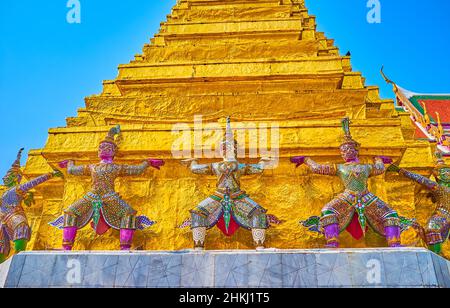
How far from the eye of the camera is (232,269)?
5.21 meters

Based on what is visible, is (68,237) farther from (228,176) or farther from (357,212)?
(357,212)

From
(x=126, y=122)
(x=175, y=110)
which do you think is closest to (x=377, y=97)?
(x=175, y=110)

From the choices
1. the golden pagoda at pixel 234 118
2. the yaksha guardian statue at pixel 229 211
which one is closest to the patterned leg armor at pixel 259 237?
the yaksha guardian statue at pixel 229 211

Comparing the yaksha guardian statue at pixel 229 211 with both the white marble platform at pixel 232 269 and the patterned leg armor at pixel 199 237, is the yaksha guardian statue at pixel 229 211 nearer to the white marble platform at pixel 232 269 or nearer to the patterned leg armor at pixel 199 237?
the patterned leg armor at pixel 199 237

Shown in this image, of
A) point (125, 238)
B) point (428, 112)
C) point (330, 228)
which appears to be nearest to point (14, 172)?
point (125, 238)

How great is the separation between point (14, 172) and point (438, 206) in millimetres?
7300

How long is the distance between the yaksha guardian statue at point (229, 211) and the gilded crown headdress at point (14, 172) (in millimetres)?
3589

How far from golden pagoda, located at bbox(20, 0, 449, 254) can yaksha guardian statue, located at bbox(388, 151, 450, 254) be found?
1.70 feet

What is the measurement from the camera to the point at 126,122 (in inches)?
384

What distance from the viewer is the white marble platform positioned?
5.07m

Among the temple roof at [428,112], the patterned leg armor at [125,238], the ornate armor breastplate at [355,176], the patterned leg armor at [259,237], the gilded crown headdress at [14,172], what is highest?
the temple roof at [428,112]

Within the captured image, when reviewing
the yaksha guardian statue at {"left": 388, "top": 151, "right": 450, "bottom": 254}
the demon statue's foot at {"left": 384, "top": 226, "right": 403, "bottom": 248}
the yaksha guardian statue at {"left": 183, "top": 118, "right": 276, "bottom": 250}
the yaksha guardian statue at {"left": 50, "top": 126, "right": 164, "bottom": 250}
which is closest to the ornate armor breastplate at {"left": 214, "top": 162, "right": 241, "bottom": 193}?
the yaksha guardian statue at {"left": 183, "top": 118, "right": 276, "bottom": 250}

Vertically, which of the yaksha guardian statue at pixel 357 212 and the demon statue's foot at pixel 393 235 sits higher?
the yaksha guardian statue at pixel 357 212

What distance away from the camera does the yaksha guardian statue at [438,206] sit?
7.25 metres
